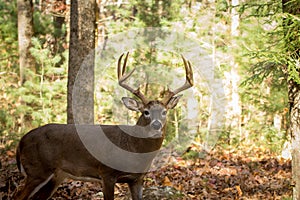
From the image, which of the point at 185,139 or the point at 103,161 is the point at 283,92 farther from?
the point at 103,161

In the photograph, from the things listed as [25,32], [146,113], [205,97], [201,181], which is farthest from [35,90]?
[146,113]

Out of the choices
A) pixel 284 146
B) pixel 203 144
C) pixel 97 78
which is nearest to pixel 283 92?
pixel 284 146

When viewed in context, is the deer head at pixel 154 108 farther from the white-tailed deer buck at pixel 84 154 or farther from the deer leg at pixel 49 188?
the deer leg at pixel 49 188

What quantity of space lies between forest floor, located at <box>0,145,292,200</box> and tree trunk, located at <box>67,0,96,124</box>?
4.61 ft

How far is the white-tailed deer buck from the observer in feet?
23.7

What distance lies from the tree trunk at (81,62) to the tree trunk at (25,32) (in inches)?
251

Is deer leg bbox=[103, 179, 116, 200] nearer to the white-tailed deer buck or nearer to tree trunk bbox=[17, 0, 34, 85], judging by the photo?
the white-tailed deer buck

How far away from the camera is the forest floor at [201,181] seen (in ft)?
26.8

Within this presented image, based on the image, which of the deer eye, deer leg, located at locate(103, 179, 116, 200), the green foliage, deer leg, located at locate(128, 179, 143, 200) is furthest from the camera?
the green foliage

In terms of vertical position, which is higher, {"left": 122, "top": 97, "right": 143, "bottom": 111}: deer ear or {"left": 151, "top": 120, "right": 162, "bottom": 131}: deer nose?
{"left": 122, "top": 97, "right": 143, "bottom": 111}: deer ear

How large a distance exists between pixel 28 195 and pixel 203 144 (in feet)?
29.1

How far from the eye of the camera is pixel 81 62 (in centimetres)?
929

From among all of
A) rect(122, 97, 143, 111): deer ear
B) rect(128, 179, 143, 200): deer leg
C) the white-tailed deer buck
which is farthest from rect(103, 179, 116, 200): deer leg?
rect(122, 97, 143, 111): deer ear

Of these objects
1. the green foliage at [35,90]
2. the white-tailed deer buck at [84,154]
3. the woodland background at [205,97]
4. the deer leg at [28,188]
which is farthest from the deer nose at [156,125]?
the green foliage at [35,90]
